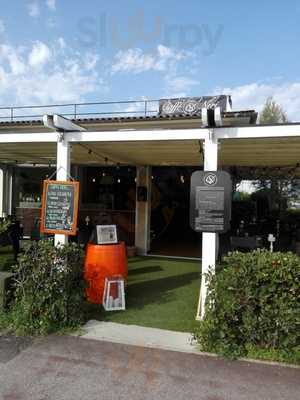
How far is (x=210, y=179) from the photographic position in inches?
168

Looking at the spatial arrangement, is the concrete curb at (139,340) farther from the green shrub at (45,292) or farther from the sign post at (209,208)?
the sign post at (209,208)

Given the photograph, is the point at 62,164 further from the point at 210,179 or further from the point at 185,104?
the point at 185,104

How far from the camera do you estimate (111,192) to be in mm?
10250

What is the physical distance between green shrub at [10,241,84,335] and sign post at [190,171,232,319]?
1.53m

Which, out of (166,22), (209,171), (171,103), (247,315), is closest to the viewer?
(247,315)

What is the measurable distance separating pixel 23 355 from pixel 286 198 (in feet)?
55.0

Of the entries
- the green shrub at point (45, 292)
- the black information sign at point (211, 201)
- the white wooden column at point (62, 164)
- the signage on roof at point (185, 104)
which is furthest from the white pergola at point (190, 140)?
the signage on roof at point (185, 104)

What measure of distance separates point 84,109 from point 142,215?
3.81 m

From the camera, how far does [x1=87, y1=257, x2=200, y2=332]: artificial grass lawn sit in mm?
4383

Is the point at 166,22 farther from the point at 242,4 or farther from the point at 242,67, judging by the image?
the point at 242,67

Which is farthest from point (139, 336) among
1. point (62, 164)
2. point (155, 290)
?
point (62, 164)

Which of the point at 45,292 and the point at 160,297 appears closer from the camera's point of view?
the point at 45,292

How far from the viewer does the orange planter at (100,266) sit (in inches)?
200

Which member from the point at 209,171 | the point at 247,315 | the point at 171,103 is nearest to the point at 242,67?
the point at 171,103
